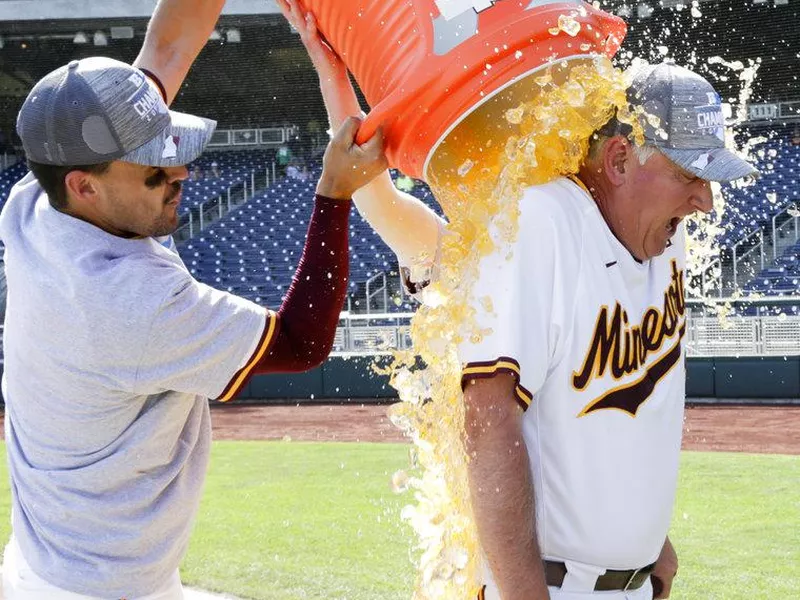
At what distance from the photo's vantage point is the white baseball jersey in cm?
175

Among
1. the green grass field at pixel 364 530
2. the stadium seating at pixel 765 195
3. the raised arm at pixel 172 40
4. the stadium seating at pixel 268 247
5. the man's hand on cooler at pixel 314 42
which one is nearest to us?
the man's hand on cooler at pixel 314 42

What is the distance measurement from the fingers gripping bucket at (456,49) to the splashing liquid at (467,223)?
0.12ft

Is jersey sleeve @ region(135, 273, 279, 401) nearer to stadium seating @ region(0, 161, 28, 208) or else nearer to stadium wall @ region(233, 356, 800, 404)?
stadium wall @ region(233, 356, 800, 404)

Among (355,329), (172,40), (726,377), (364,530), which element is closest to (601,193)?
(172,40)

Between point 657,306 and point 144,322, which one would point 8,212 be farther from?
point 657,306

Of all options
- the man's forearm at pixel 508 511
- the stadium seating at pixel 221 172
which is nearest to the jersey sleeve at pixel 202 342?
the man's forearm at pixel 508 511

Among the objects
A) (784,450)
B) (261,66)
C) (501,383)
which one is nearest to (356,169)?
(501,383)

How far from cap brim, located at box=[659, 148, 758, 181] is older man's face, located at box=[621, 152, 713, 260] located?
2 centimetres

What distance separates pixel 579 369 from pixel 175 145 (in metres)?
0.84

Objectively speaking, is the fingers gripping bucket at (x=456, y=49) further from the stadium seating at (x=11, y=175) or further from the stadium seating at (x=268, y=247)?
the stadium seating at (x=11, y=175)

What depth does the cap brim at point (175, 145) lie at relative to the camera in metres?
2.01

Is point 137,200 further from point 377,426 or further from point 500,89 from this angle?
point 377,426

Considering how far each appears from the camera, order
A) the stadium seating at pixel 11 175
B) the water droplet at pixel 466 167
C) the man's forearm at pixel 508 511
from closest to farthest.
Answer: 1. the man's forearm at pixel 508 511
2. the water droplet at pixel 466 167
3. the stadium seating at pixel 11 175

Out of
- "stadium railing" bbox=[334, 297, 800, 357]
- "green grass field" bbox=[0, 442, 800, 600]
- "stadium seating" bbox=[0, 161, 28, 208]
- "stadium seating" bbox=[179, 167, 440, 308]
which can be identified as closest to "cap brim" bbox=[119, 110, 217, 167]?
"green grass field" bbox=[0, 442, 800, 600]
